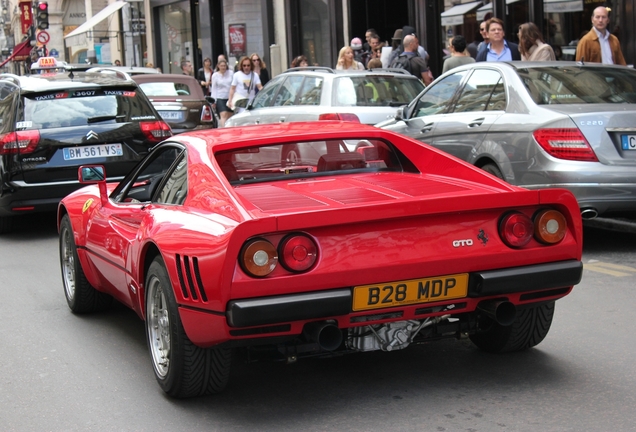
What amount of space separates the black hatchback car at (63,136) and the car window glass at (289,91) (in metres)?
3.39

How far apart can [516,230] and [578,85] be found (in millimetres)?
4672

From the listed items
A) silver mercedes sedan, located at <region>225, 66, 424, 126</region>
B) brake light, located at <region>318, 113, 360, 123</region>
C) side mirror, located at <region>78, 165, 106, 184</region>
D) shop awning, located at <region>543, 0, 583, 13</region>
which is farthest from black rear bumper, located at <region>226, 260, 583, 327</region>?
shop awning, located at <region>543, 0, 583, 13</region>

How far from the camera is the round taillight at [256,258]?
4211 mm

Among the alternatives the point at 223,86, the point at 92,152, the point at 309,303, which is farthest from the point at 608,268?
the point at 223,86

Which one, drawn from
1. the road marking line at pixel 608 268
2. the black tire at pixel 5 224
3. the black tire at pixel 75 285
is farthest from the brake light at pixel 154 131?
the road marking line at pixel 608 268

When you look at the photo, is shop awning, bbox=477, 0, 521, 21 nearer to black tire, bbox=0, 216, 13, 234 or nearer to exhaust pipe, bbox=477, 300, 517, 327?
black tire, bbox=0, 216, 13, 234

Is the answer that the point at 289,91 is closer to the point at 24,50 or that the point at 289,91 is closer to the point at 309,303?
the point at 309,303

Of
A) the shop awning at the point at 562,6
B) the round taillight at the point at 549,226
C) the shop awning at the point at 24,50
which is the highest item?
the shop awning at the point at 24,50

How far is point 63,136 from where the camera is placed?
10.4 metres

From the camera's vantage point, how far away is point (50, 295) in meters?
7.68

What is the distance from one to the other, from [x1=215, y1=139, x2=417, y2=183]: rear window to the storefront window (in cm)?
2987

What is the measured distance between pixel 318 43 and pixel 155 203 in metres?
21.5

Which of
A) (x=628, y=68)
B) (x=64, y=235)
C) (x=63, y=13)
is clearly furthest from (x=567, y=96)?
(x=63, y=13)

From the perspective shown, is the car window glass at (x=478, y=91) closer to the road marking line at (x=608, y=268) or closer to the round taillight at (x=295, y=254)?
the road marking line at (x=608, y=268)
